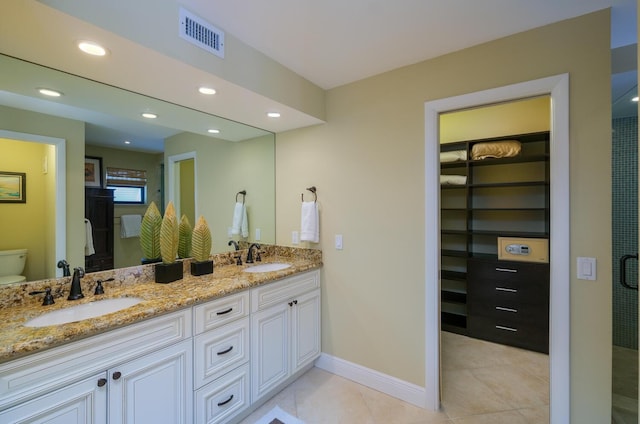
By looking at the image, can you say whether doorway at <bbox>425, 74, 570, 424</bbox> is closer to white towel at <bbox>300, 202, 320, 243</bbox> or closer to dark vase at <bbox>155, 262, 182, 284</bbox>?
white towel at <bbox>300, 202, 320, 243</bbox>

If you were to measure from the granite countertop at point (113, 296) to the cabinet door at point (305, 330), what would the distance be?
1.04ft

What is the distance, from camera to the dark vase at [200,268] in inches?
80.7

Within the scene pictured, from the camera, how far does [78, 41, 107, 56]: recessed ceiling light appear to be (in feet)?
4.21

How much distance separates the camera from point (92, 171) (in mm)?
1759

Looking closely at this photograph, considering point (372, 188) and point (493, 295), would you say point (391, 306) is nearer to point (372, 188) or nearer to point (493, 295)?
point (372, 188)

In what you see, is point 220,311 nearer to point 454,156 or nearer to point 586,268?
point 586,268

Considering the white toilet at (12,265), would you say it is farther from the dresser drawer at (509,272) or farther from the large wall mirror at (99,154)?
the dresser drawer at (509,272)

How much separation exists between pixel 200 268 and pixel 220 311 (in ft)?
1.64

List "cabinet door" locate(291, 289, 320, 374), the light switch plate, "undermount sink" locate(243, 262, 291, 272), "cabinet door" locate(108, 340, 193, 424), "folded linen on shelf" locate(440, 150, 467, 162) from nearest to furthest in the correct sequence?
"cabinet door" locate(108, 340, 193, 424) → the light switch plate → "cabinet door" locate(291, 289, 320, 374) → "undermount sink" locate(243, 262, 291, 272) → "folded linen on shelf" locate(440, 150, 467, 162)

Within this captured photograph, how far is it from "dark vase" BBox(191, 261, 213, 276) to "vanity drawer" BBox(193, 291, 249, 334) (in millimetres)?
440

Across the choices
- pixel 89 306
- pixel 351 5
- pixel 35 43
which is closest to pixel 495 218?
pixel 351 5

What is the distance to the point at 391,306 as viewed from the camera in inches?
86.5

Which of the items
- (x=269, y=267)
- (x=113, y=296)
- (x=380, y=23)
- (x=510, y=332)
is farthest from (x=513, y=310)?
(x=113, y=296)

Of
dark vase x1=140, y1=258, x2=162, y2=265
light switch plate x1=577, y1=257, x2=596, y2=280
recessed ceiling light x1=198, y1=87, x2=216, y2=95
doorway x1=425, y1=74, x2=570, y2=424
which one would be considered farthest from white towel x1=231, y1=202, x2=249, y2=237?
light switch plate x1=577, y1=257, x2=596, y2=280
